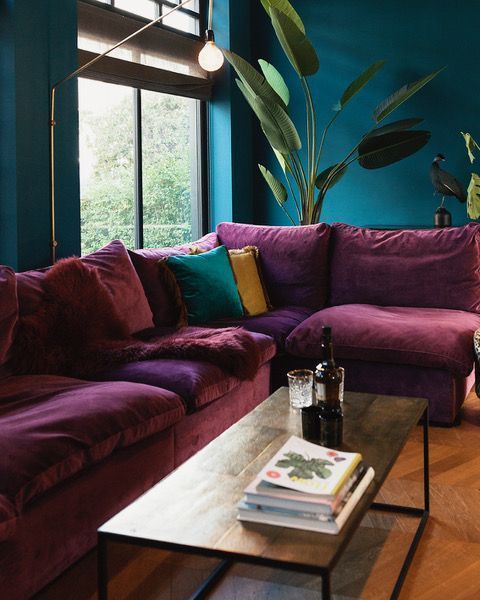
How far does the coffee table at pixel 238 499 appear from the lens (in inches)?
60.4

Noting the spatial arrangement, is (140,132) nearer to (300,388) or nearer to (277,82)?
(277,82)

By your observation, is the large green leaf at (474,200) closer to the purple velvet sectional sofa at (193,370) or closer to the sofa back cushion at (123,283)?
the purple velvet sectional sofa at (193,370)

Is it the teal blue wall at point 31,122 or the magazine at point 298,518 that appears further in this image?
the teal blue wall at point 31,122

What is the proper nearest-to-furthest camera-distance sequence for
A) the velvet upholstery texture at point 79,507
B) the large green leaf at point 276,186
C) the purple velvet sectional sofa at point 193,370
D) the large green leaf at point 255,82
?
the velvet upholstery texture at point 79,507 → the purple velvet sectional sofa at point 193,370 → the large green leaf at point 255,82 → the large green leaf at point 276,186

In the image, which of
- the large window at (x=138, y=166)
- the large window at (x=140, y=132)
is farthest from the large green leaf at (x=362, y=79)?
the large window at (x=138, y=166)

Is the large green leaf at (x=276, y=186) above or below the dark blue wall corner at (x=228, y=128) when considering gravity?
below

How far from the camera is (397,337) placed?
3646 mm

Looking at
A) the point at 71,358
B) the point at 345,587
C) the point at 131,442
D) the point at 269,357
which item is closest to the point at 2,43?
the point at 71,358

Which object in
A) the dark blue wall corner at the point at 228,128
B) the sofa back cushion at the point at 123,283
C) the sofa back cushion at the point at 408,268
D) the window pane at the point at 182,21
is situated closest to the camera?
the sofa back cushion at the point at 123,283

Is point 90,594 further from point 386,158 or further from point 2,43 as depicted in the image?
point 386,158

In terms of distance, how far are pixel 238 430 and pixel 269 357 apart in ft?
Result: 4.59

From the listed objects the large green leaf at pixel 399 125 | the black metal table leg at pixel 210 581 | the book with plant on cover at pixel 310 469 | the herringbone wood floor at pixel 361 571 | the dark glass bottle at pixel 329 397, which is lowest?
the herringbone wood floor at pixel 361 571

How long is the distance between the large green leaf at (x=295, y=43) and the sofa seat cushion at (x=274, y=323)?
6.60ft

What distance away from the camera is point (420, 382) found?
3646 mm
